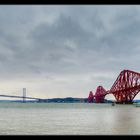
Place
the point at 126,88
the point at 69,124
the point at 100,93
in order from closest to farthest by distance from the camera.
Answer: the point at 69,124, the point at 126,88, the point at 100,93

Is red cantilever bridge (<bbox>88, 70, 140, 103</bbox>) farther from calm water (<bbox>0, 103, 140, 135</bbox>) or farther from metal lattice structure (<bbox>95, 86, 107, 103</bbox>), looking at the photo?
calm water (<bbox>0, 103, 140, 135</bbox>)

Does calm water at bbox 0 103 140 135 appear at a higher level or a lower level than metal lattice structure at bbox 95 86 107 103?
lower

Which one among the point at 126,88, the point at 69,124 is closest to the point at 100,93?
the point at 126,88

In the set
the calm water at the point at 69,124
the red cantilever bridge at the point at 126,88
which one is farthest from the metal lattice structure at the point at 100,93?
the calm water at the point at 69,124

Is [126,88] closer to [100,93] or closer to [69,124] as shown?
[100,93]

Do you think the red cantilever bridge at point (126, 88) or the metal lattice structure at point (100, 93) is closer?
the red cantilever bridge at point (126, 88)

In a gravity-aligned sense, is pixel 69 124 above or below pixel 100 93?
below

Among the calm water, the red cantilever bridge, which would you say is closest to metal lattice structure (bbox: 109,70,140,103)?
the red cantilever bridge

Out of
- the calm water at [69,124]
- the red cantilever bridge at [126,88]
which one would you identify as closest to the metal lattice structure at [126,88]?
the red cantilever bridge at [126,88]

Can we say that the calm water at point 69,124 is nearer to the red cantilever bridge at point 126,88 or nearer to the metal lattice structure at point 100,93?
the red cantilever bridge at point 126,88

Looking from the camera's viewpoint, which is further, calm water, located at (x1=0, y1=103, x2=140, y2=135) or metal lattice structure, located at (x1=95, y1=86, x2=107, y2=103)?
metal lattice structure, located at (x1=95, y1=86, x2=107, y2=103)

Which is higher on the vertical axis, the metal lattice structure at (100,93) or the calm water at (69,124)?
the metal lattice structure at (100,93)
